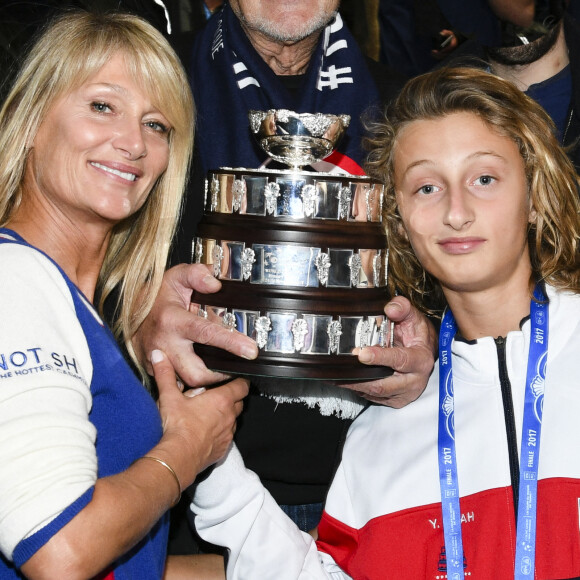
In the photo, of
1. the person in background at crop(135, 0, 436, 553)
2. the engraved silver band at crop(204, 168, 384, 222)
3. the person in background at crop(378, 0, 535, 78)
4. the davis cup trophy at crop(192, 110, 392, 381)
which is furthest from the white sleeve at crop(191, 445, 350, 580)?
the person in background at crop(378, 0, 535, 78)

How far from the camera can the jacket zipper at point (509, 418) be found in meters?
1.84

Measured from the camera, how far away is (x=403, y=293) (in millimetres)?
2277

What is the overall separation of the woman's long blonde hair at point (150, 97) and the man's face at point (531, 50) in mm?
1286

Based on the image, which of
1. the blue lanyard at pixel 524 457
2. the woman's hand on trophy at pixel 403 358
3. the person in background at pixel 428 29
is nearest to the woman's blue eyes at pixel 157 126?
the woman's hand on trophy at pixel 403 358

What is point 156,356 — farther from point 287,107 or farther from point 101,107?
point 287,107

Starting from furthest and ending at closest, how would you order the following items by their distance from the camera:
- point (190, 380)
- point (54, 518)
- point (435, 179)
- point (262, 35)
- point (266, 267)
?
point (262, 35) → point (435, 179) → point (190, 380) → point (266, 267) → point (54, 518)

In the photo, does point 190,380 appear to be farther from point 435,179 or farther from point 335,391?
point 435,179

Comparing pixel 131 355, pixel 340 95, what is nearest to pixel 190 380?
pixel 131 355

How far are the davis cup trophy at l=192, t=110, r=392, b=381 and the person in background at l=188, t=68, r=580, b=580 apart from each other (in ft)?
0.95

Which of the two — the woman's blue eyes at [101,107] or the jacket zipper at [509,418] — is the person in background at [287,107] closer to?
the jacket zipper at [509,418]

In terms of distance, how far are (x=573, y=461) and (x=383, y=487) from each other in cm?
43

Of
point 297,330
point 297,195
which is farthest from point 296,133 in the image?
point 297,330

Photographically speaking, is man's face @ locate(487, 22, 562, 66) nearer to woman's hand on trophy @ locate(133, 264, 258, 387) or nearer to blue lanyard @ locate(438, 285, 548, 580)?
blue lanyard @ locate(438, 285, 548, 580)

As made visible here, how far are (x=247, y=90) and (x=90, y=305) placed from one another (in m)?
0.99
